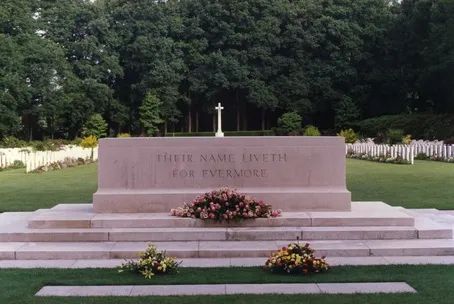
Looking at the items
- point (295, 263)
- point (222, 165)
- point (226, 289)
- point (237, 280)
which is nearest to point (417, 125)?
point (222, 165)

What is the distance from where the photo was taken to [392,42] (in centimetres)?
4472

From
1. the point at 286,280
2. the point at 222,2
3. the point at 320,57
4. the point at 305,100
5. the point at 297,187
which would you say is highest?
the point at 222,2

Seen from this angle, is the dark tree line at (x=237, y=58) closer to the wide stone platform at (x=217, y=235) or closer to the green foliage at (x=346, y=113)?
the green foliage at (x=346, y=113)

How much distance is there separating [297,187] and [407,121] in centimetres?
3080

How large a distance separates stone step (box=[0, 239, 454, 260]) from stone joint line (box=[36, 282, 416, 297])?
147 centimetres

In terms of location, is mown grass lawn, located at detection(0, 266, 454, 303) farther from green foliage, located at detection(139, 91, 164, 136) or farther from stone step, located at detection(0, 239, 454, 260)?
green foliage, located at detection(139, 91, 164, 136)

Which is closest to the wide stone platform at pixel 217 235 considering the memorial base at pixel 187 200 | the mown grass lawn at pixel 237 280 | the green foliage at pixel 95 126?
the memorial base at pixel 187 200

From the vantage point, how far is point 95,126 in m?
43.7

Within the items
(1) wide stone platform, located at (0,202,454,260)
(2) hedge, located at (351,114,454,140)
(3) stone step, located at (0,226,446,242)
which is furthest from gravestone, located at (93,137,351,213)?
(2) hedge, located at (351,114,454,140)

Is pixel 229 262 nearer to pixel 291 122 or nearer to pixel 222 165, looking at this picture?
pixel 222 165

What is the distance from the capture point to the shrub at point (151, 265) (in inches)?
271

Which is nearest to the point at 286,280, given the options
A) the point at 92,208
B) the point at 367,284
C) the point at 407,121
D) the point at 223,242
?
the point at 367,284

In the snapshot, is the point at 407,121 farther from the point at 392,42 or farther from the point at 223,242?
the point at 223,242

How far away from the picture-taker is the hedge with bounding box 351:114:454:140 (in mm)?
35594
